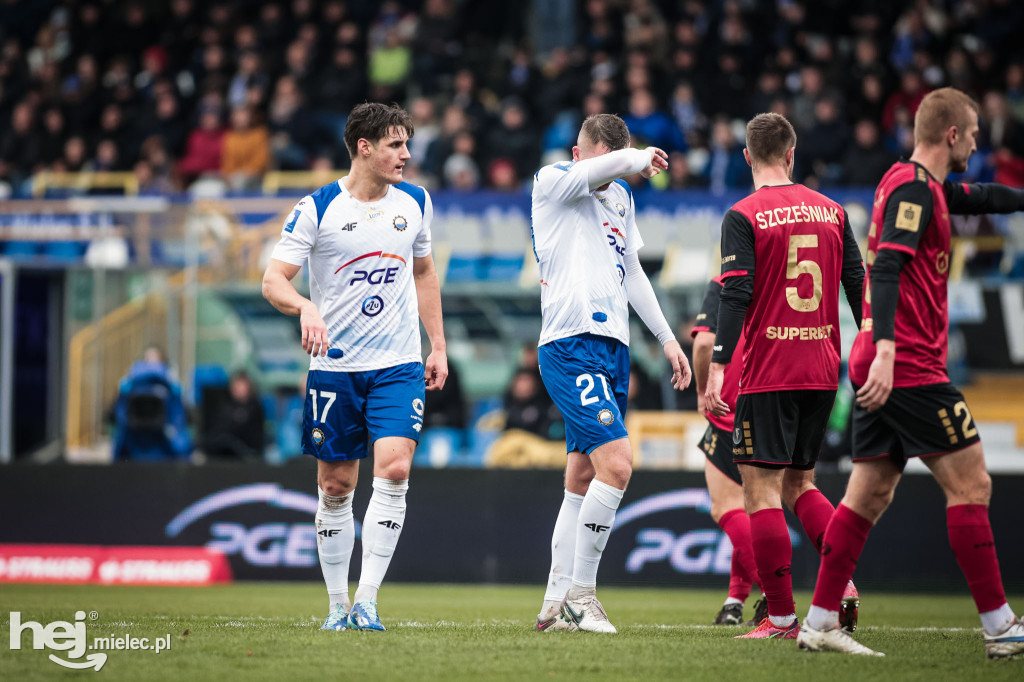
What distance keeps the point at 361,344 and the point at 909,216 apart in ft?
8.60

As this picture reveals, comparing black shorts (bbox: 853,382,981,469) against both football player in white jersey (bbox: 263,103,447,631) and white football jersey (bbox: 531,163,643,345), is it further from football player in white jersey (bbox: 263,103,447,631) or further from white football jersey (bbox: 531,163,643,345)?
football player in white jersey (bbox: 263,103,447,631)

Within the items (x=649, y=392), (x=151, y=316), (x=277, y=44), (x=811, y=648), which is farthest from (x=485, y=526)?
(x=277, y=44)

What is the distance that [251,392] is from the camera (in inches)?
517

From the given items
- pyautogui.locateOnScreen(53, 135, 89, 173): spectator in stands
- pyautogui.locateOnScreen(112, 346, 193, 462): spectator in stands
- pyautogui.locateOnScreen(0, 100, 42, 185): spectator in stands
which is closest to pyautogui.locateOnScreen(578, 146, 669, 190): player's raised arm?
pyautogui.locateOnScreen(112, 346, 193, 462): spectator in stands

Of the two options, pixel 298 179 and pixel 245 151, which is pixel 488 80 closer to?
pixel 298 179

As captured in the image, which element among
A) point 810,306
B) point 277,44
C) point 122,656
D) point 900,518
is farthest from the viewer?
point 277,44

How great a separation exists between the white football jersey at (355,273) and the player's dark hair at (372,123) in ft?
0.91

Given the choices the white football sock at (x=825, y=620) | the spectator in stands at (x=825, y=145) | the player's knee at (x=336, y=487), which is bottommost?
the white football sock at (x=825, y=620)

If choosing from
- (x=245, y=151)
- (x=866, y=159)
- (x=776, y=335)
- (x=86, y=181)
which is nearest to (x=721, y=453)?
(x=776, y=335)

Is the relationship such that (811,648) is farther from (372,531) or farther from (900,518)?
(900,518)

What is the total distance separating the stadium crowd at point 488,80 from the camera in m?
15.3

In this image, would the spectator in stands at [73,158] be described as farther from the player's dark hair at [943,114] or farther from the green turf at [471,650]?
the player's dark hair at [943,114]

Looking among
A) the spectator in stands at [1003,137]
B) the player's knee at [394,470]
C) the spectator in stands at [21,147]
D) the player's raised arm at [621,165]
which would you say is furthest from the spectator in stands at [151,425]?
the spectator in stands at [1003,137]

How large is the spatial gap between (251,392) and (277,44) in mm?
8350
